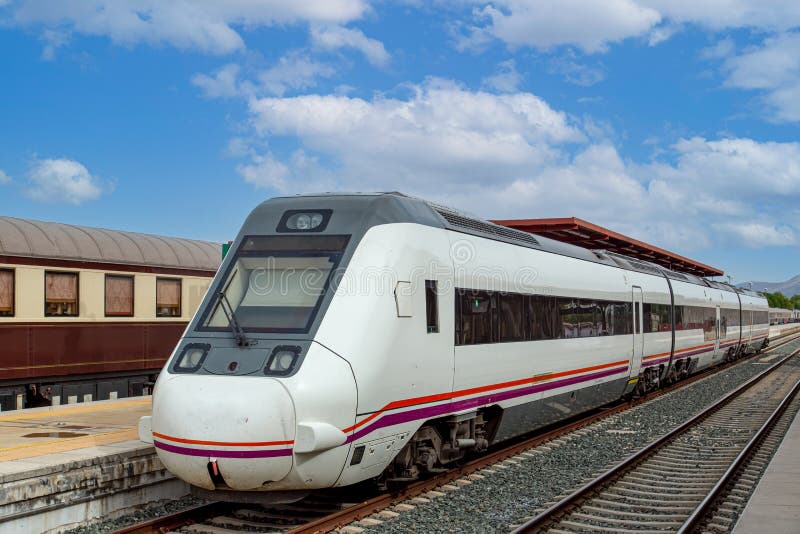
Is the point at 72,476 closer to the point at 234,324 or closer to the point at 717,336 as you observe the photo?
the point at 234,324

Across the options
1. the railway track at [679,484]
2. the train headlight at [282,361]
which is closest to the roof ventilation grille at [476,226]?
the train headlight at [282,361]

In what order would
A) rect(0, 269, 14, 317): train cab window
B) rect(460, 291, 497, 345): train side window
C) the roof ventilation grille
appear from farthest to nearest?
rect(0, 269, 14, 317): train cab window
the roof ventilation grille
rect(460, 291, 497, 345): train side window

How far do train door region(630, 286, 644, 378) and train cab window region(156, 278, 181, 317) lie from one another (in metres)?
10.8

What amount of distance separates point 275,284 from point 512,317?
3.89 metres

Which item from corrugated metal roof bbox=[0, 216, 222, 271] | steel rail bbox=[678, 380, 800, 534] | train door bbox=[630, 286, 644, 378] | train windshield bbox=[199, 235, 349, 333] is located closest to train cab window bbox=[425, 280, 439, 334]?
train windshield bbox=[199, 235, 349, 333]

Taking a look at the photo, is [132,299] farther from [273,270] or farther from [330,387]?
[330,387]

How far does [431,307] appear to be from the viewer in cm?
875

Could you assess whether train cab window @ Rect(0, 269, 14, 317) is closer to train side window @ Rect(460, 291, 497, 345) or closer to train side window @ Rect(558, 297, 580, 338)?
train side window @ Rect(460, 291, 497, 345)

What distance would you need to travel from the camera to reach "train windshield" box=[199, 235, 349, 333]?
25.6ft

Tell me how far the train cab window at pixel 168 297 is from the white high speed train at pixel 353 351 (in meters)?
10.4

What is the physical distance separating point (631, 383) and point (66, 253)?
1240 centimetres

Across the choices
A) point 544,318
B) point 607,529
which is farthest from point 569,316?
point 607,529

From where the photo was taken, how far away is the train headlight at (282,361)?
714 centimetres

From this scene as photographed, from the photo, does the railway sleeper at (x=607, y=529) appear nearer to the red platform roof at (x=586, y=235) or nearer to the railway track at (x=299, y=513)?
the railway track at (x=299, y=513)
